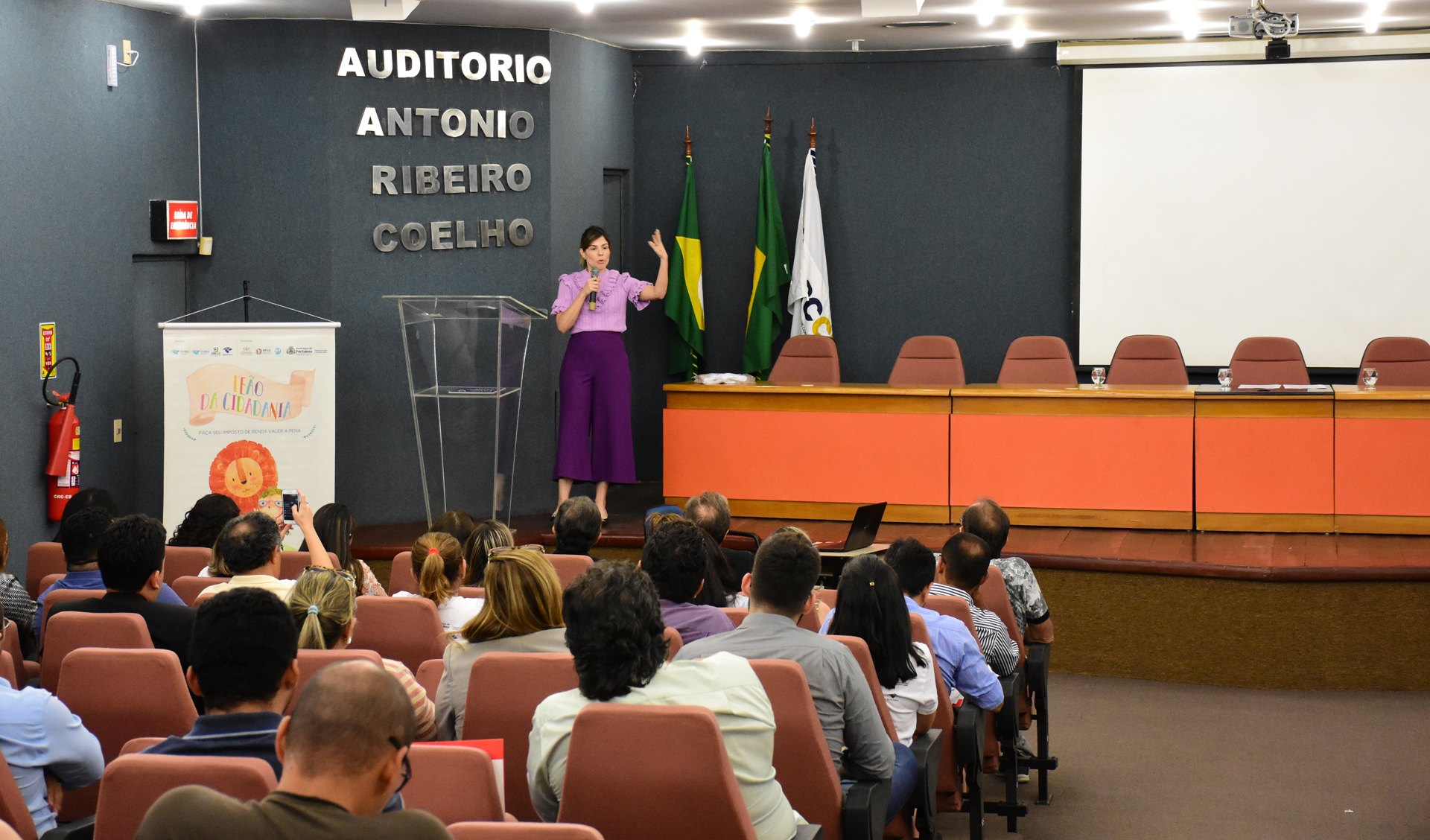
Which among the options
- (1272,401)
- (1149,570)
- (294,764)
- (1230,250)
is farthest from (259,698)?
(1230,250)

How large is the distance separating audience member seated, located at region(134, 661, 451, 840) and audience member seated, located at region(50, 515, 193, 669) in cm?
187

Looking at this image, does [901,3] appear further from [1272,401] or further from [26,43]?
[26,43]

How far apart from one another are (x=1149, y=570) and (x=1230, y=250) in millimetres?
3663

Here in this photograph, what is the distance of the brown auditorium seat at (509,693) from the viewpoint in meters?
2.74

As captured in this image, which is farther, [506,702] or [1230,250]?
[1230,250]

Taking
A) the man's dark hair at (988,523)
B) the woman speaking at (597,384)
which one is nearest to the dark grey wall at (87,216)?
the woman speaking at (597,384)

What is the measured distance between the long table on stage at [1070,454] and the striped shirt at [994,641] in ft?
10.6

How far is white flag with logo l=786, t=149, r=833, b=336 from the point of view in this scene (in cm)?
941

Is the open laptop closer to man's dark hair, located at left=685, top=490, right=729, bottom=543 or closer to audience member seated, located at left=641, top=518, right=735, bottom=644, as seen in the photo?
man's dark hair, located at left=685, top=490, right=729, bottom=543

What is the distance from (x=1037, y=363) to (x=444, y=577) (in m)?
5.00

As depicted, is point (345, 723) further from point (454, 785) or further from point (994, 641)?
point (994, 641)

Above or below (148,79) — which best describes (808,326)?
below

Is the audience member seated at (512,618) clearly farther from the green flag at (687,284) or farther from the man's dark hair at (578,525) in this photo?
the green flag at (687,284)

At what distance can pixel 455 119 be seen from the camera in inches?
316
